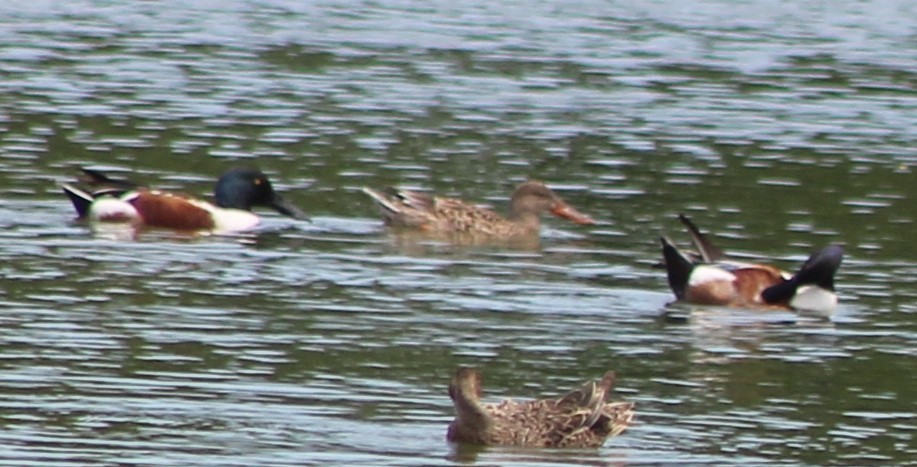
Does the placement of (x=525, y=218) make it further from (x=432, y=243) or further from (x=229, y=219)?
(x=229, y=219)

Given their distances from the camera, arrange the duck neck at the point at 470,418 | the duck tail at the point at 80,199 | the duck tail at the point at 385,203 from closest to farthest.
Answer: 1. the duck neck at the point at 470,418
2. the duck tail at the point at 80,199
3. the duck tail at the point at 385,203

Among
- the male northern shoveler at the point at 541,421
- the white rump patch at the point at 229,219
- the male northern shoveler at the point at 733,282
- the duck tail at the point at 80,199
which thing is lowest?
the male northern shoveler at the point at 541,421

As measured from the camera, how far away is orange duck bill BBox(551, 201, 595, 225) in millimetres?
21562

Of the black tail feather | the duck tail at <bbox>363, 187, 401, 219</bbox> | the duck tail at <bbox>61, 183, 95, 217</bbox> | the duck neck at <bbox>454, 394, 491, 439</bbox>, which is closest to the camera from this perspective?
the duck neck at <bbox>454, 394, 491, 439</bbox>

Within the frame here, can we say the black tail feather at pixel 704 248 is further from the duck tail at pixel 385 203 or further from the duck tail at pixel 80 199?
the duck tail at pixel 80 199

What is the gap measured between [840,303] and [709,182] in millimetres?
5788

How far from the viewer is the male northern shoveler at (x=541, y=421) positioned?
12680 millimetres

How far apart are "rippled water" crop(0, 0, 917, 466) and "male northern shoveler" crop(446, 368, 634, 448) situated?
8 cm

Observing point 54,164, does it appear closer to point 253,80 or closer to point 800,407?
point 253,80

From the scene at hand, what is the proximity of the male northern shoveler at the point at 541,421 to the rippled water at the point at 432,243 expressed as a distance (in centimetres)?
8

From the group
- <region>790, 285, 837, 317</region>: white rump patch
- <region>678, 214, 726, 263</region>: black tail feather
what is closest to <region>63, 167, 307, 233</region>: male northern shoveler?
<region>678, 214, 726, 263</region>: black tail feather

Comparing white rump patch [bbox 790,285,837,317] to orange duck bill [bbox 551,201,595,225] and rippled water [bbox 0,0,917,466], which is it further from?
orange duck bill [bbox 551,201,595,225]

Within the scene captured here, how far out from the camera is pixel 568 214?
21609 millimetres

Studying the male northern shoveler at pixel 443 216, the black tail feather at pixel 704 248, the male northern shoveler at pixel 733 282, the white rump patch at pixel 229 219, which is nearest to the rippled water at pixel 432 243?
the male northern shoveler at pixel 733 282
